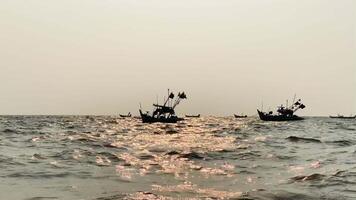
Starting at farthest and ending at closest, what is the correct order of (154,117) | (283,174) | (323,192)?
(154,117) → (283,174) → (323,192)

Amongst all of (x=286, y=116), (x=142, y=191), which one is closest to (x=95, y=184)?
(x=142, y=191)

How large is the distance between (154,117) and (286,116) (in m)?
54.4

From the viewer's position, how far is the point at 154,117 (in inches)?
4712

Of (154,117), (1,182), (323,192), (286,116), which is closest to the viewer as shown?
(323,192)

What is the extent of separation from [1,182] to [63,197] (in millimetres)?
4386

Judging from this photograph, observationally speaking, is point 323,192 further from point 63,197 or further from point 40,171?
point 40,171

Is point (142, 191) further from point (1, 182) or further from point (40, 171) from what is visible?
point (40, 171)

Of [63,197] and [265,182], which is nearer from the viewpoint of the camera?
[63,197]

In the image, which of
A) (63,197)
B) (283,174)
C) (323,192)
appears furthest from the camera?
(283,174)

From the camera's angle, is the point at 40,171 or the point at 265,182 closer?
the point at 265,182

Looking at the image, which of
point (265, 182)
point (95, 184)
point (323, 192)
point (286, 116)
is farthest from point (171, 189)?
point (286, 116)

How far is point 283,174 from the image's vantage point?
20750mm

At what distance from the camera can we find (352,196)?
14.9 m

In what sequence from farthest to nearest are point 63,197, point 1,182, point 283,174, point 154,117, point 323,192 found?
point 154,117
point 283,174
point 1,182
point 323,192
point 63,197
